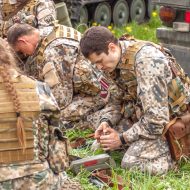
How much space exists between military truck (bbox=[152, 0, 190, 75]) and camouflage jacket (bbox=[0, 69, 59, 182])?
3148mm

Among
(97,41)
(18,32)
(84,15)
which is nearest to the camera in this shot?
(97,41)

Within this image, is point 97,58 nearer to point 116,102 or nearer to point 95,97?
point 116,102

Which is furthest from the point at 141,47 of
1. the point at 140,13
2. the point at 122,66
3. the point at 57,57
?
the point at 140,13

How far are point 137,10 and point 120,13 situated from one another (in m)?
0.56

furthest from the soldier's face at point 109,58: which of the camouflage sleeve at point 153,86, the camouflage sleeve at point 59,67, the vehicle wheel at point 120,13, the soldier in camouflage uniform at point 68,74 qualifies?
the vehicle wheel at point 120,13

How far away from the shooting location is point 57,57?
5.52 m

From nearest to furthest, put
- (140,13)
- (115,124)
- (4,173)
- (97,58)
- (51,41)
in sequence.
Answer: (4,173) → (97,58) → (115,124) → (51,41) → (140,13)

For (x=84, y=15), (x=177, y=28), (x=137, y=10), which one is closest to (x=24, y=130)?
(x=177, y=28)

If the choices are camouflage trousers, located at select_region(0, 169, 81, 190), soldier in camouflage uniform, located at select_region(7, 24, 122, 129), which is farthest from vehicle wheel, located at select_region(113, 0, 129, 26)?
camouflage trousers, located at select_region(0, 169, 81, 190)

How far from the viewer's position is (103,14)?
10812 mm

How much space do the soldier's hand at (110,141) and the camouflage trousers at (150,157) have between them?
13cm

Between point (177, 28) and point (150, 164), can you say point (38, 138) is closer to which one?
point (150, 164)

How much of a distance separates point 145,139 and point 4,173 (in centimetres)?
169

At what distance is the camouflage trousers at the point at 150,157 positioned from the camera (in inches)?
183
